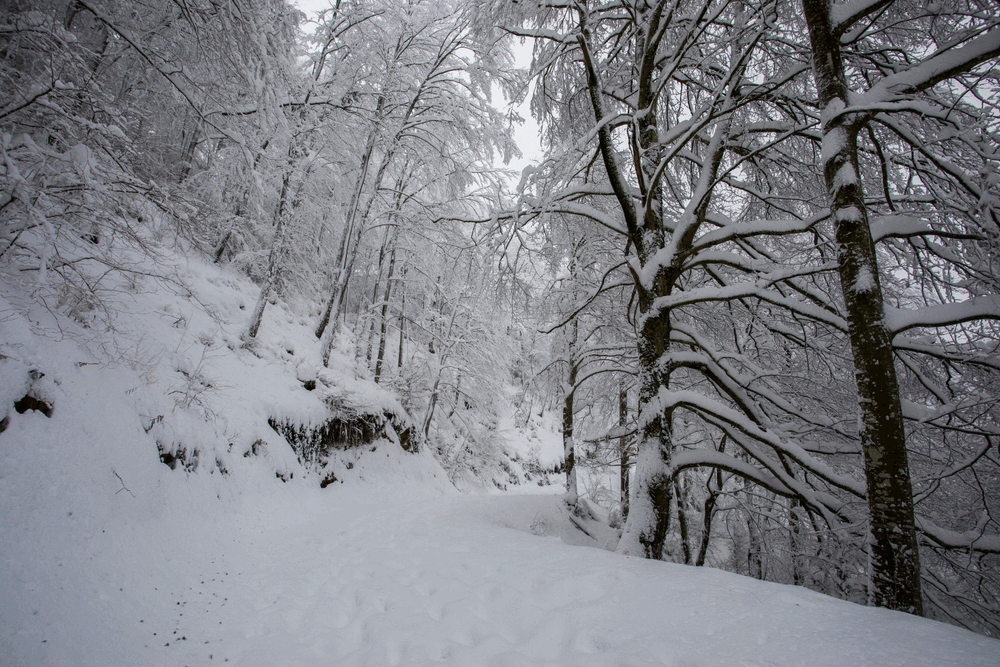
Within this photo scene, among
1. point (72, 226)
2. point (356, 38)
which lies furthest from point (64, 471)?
point (356, 38)

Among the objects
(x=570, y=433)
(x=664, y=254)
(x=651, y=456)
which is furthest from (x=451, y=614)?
(x=570, y=433)

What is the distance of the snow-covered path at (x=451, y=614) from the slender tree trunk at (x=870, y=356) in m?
0.43

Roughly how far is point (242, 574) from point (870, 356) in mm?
5217

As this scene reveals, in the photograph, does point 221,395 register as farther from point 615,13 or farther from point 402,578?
point 615,13

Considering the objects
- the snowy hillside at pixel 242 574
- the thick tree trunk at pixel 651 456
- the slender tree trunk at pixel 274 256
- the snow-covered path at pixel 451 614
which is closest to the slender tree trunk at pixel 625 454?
the snowy hillside at pixel 242 574

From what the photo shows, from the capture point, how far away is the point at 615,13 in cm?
473

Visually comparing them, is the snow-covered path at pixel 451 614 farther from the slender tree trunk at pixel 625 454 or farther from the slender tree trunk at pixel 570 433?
the slender tree trunk at pixel 570 433

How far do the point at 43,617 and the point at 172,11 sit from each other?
508 centimetres

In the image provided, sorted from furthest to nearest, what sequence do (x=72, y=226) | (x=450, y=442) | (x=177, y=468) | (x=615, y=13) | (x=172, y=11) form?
1. (x=450, y=442)
2. (x=615, y=13)
3. (x=177, y=468)
4. (x=172, y=11)
5. (x=72, y=226)

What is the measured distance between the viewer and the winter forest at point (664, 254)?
253 centimetres

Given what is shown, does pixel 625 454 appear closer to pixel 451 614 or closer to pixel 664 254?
pixel 664 254

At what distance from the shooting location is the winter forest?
99.7 inches

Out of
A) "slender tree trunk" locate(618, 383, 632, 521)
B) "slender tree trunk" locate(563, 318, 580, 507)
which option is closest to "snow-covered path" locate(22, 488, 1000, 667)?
"slender tree trunk" locate(618, 383, 632, 521)

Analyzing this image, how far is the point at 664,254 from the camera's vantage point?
370 centimetres
